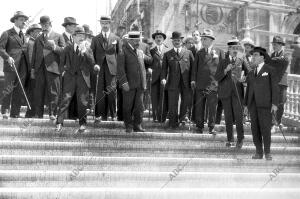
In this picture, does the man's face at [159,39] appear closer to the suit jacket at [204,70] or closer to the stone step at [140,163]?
the suit jacket at [204,70]

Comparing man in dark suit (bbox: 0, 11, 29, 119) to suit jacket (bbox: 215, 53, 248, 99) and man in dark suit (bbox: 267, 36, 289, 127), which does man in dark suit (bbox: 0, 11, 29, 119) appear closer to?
suit jacket (bbox: 215, 53, 248, 99)

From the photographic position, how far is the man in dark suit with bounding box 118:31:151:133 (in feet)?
27.2

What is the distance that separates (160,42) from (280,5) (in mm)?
11224

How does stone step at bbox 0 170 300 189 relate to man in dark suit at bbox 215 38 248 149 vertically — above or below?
below

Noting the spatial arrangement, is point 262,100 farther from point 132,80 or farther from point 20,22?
point 20,22

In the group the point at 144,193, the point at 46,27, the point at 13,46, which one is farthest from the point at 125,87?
the point at 144,193

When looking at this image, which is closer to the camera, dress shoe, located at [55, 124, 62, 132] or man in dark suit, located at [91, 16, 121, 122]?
dress shoe, located at [55, 124, 62, 132]

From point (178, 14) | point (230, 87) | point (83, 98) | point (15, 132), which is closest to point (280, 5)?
point (178, 14)

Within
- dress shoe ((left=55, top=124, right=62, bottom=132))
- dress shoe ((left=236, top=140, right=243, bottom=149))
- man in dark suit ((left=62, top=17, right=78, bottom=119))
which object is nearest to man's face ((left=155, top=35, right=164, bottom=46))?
man in dark suit ((left=62, top=17, right=78, bottom=119))

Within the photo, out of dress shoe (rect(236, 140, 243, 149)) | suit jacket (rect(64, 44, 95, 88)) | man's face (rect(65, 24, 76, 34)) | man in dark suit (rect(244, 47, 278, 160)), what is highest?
man's face (rect(65, 24, 76, 34))

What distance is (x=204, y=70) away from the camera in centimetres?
907

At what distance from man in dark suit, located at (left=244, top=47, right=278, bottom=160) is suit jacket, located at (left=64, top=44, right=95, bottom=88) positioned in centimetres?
284

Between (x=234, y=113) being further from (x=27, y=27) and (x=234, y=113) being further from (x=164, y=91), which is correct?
(x=27, y=27)

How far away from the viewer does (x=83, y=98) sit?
8.18 m
